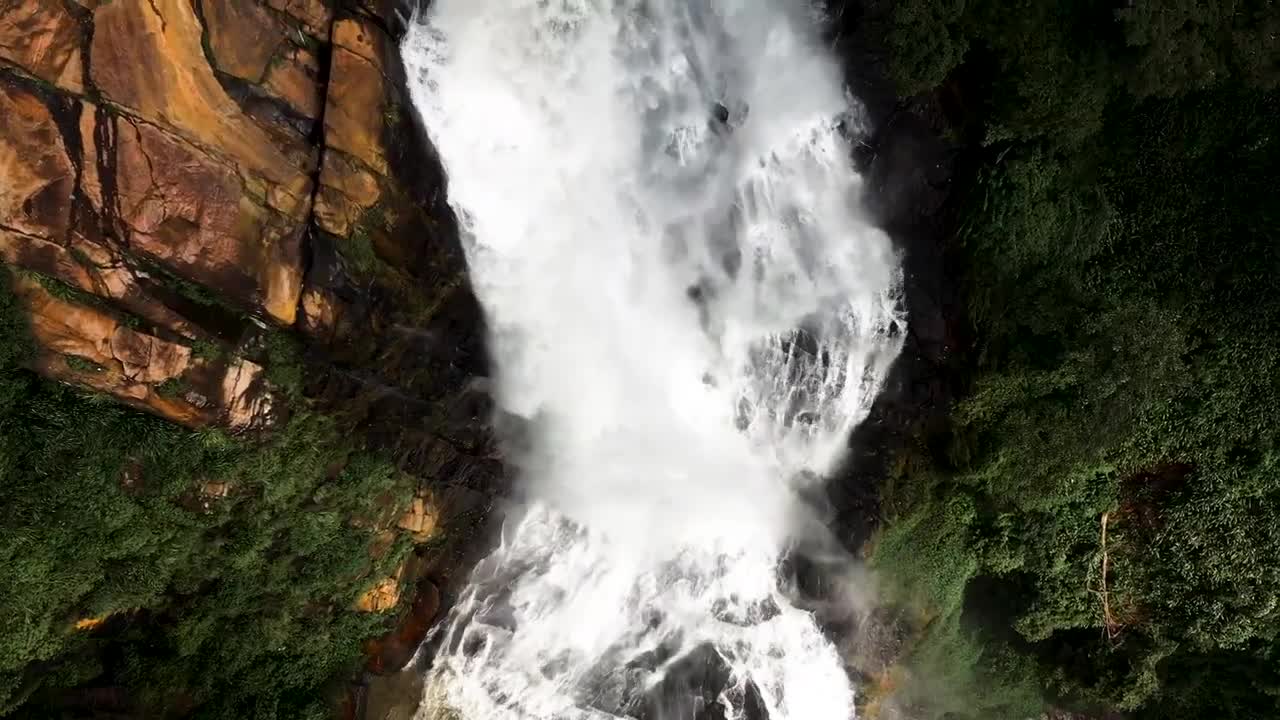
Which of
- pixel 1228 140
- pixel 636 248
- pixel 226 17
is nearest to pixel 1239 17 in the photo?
pixel 1228 140

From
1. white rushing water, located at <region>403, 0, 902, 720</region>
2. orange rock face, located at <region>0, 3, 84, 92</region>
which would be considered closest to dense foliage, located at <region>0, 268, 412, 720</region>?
orange rock face, located at <region>0, 3, 84, 92</region>

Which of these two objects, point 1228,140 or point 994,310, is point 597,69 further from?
point 1228,140

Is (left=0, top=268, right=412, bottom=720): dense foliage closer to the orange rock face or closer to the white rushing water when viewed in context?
the orange rock face

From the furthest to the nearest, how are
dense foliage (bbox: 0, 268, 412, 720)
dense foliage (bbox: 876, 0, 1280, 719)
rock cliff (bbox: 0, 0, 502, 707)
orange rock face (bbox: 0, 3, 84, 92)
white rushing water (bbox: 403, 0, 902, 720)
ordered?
white rushing water (bbox: 403, 0, 902, 720) → dense foliage (bbox: 876, 0, 1280, 719) → dense foliage (bbox: 0, 268, 412, 720) → rock cliff (bbox: 0, 0, 502, 707) → orange rock face (bbox: 0, 3, 84, 92)

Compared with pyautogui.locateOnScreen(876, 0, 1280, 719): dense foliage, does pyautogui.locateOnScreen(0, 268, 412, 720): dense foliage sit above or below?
below

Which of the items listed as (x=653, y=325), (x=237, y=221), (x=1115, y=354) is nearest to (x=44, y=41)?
(x=237, y=221)

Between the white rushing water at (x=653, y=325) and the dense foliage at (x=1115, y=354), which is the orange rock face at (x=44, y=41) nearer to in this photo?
the white rushing water at (x=653, y=325)

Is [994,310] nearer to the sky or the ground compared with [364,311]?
nearer to the sky
